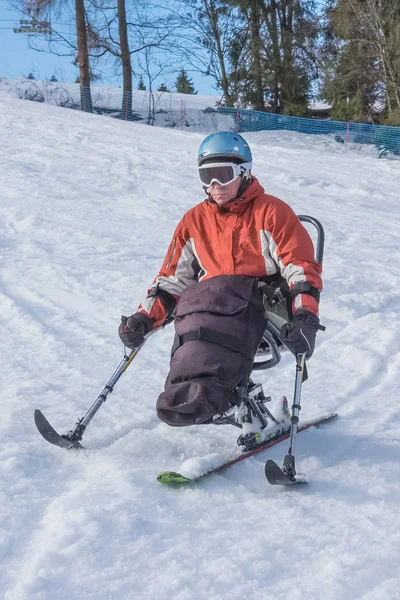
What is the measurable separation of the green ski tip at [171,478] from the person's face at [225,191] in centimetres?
129

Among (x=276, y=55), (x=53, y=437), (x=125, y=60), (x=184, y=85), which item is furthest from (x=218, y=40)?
(x=53, y=437)

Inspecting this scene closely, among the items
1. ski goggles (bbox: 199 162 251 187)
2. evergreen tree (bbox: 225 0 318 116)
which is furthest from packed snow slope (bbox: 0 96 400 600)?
evergreen tree (bbox: 225 0 318 116)

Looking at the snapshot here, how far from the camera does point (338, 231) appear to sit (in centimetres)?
774

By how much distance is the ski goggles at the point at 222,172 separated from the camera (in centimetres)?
305

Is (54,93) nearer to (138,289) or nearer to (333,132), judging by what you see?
(333,132)

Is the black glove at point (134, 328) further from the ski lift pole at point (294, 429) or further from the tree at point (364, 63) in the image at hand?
the tree at point (364, 63)

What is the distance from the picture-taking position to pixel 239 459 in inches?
120

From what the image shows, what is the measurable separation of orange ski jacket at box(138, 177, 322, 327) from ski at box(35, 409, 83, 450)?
27.9 inches

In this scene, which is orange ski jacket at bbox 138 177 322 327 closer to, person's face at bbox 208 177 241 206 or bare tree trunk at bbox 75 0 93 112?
person's face at bbox 208 177 241 206

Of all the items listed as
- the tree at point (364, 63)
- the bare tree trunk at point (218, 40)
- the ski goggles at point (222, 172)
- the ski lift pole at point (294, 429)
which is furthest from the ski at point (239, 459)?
the bare tree trunk at point (218, 40)

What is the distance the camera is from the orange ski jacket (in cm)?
296

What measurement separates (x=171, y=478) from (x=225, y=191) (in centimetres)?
136

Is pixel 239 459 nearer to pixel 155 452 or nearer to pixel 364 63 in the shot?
pixel 155 452

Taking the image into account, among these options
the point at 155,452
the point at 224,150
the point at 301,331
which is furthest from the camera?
the point at 155,452
